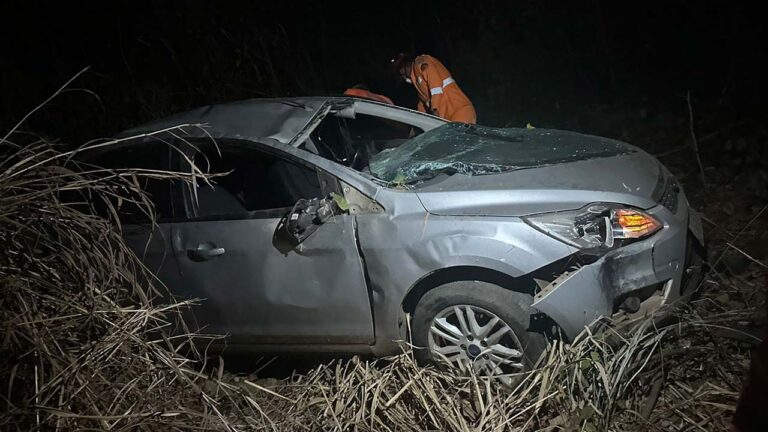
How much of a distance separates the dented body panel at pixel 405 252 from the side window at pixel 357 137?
0.27 meters

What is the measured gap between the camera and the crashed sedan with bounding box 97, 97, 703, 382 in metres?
3.21

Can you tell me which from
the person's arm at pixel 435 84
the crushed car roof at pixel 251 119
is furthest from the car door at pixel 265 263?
the person's arm at pixel 435 84

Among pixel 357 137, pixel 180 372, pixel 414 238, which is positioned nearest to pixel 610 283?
pixel 414 238

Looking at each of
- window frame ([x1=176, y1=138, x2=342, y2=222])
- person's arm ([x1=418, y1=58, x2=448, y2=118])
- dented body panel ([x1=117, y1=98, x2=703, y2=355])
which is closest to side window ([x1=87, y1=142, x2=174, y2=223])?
window frame ([x1=176, y1=138, x2=342, y2=222])

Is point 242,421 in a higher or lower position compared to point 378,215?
lower

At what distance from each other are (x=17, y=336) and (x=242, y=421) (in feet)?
3.58

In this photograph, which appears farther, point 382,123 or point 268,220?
point 382,123

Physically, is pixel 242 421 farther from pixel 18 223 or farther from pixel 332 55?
pixel 332 55

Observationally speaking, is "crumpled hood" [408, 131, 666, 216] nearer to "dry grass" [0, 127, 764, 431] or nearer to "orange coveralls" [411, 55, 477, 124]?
"dry grass" [0, 127, 764, 431]

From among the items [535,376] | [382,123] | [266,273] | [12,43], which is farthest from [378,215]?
[12,43]

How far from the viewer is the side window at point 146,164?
4047mm

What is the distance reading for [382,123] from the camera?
16.1ft

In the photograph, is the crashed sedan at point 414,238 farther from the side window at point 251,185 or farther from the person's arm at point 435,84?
the person's arm at point 435,84

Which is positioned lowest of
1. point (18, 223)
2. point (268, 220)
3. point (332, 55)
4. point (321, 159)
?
point (332, 55)
